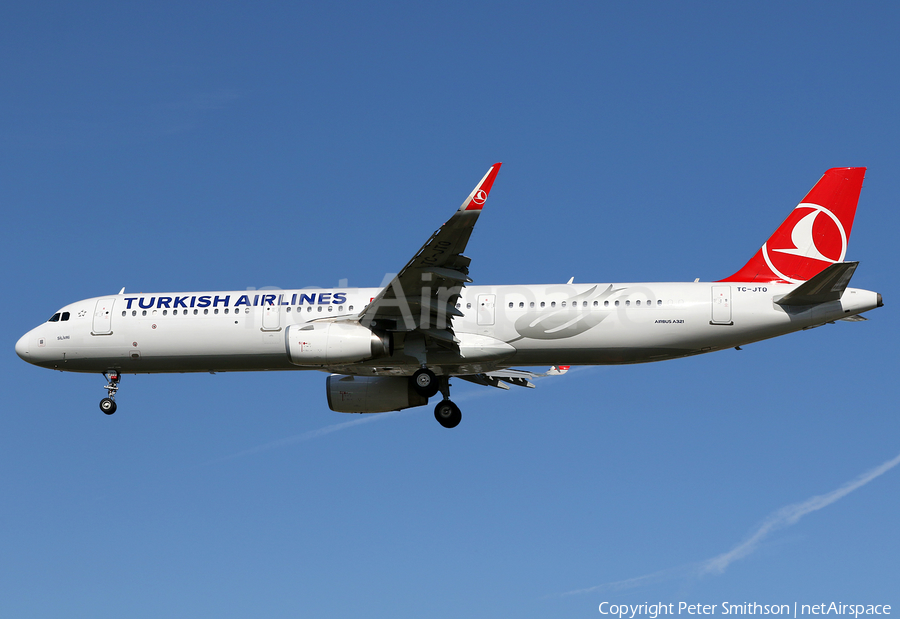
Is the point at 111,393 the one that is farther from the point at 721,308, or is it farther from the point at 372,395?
the point at 721,308

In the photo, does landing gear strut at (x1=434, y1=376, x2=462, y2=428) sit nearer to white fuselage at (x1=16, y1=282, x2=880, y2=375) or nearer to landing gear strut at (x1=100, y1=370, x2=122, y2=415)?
white fuselage at (x1=16, y1=282, x2=880, y2=375)

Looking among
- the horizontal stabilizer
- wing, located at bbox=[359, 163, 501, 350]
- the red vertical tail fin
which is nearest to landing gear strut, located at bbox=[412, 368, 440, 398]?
wing, located at bbox=[359, 163, 501, 350]

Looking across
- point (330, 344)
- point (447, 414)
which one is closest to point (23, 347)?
point (330, 344)

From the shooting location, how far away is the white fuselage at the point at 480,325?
962 inches

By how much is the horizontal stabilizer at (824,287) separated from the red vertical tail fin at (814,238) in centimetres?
158

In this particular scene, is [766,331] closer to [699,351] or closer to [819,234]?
[699,351]

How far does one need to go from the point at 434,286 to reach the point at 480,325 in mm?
2320

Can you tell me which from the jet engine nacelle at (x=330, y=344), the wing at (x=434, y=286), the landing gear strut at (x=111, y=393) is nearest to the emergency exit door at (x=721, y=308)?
the wing at (x=434, y=286)

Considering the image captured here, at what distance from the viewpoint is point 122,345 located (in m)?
26.6

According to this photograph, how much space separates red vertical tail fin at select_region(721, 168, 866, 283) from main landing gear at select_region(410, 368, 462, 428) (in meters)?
8.31

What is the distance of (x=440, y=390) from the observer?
27953 millimetres

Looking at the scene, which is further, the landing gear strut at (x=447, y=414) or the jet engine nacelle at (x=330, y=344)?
the landing gear strut at (x=447, y=414)

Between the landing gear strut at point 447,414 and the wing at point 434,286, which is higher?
the wing at point 434,286

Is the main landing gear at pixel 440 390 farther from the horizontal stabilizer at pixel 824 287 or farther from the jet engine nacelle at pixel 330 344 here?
the horizontal stabilizer at pixel 824 287
